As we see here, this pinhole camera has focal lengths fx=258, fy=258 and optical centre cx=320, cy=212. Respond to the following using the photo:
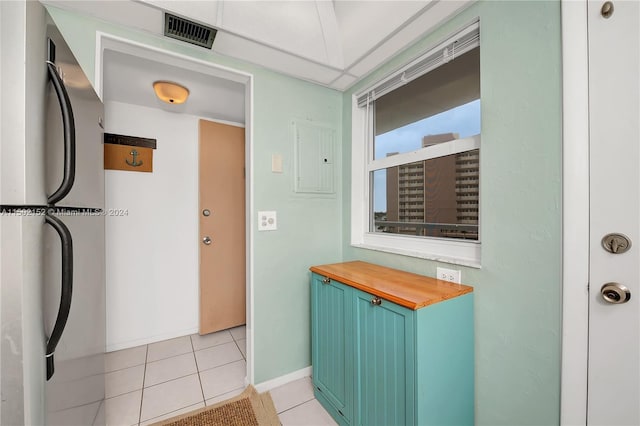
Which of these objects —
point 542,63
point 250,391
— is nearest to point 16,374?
point 250,391

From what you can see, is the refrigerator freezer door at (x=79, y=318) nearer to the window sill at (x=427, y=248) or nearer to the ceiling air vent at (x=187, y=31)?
the ceiling air vent at (x=187, y=31)

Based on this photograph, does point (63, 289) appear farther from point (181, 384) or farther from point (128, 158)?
point (128, 158)

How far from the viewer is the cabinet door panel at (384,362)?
1.12 m

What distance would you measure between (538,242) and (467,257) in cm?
38

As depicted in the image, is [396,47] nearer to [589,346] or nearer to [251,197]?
[251,197]

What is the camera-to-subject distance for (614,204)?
898mm

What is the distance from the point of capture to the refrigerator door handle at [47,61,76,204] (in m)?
0.83

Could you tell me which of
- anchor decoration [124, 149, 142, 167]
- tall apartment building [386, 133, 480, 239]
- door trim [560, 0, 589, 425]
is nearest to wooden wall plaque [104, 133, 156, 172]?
anchor decoration [124, 149, 142, 167]

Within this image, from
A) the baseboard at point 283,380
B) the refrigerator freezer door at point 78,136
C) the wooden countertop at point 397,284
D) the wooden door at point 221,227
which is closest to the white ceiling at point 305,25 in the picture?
the refrigerator freezer door at point 78,136

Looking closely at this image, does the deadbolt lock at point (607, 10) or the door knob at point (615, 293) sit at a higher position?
the deadbolt lock at point (607, 10)

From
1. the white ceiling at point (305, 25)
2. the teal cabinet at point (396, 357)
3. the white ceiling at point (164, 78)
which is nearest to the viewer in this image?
the teal cabinet at point (396, 357)

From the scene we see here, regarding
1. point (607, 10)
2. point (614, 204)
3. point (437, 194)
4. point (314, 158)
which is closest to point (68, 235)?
point (314, 158)

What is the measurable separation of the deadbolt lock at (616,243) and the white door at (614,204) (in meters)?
0.01

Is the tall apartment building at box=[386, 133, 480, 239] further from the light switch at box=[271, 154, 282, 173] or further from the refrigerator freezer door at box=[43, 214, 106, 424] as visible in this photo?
the refrigerator freezer door at box=[43, 214, 106, 424]
